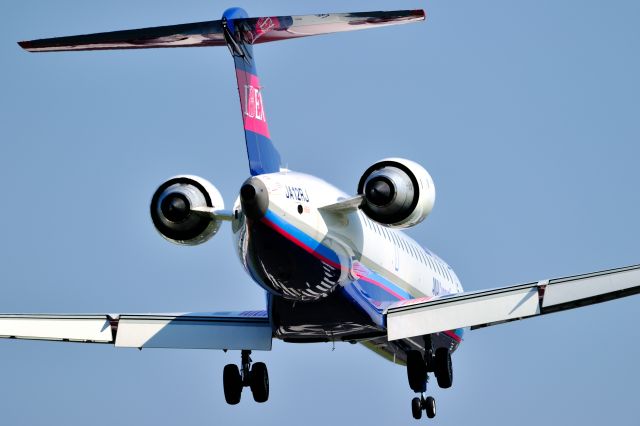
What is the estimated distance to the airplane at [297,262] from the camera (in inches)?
1144

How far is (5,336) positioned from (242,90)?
7.21 metres

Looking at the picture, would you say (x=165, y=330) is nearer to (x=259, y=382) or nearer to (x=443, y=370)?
(x=259, y=382)

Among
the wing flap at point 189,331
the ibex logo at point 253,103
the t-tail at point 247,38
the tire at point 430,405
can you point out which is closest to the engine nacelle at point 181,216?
the t-tail at point 247,38

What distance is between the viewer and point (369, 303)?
106 feet

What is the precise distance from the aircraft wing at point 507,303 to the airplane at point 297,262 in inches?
0.8

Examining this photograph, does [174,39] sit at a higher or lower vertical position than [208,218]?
higher

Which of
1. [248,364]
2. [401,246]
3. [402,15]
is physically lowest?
[248,364]

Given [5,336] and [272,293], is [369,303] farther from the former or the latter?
[5,336]

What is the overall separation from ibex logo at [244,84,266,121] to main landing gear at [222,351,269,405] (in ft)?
20.3

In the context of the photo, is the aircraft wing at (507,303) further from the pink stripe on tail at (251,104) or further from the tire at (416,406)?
the pink stripe on tail at (251,104)

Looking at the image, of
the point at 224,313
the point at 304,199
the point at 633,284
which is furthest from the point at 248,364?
the point at 633,284

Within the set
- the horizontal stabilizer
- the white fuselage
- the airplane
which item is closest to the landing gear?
the airplane

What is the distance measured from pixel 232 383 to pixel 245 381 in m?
0.29

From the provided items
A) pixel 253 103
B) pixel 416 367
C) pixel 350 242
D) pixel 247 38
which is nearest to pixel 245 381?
pixel 416 367
